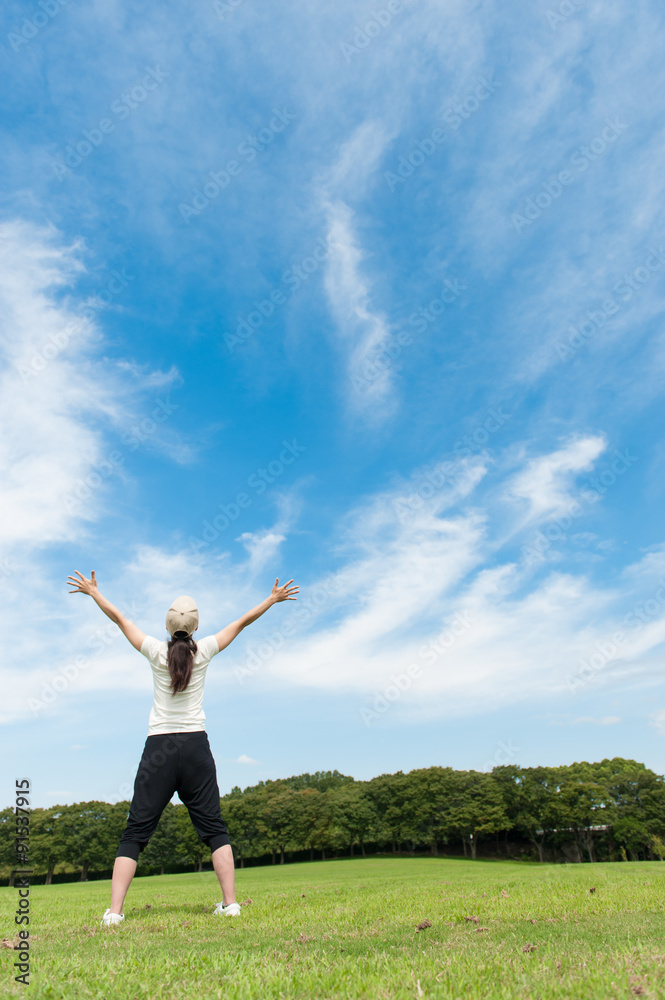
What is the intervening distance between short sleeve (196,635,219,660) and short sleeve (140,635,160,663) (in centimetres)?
42

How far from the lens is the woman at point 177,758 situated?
5.49 m

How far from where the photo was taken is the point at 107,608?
20.0 feet

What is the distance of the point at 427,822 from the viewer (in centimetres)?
7100

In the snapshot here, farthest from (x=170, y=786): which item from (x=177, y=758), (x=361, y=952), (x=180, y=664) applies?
(x=361, y=952)

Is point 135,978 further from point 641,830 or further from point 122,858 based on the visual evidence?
point 641,830

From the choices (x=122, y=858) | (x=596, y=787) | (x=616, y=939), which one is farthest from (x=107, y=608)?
(x=596, y=787)

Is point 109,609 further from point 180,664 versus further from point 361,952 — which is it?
point 361,952

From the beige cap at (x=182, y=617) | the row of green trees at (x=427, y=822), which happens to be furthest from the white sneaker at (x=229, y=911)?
the row of green trees at (x=427, y=822)

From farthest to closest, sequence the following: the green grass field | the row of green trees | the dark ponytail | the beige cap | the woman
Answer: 1. the row of green trees
2. the beige cap
3. the dark ponytail
4. the woman
5. the green grass field

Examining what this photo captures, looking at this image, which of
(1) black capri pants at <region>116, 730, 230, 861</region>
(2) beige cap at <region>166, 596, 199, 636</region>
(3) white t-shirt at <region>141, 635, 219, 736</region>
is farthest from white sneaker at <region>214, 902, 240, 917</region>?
(2) beige cap at <region>166, 596, 199, 636</region>

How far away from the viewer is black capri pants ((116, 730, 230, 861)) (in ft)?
18.0

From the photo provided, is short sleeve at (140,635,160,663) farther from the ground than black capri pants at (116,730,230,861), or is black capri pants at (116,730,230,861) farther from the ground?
short sleeve at (140,635,160,663)

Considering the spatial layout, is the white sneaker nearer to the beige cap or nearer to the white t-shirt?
the white t-shirt

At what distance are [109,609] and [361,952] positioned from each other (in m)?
3.86
